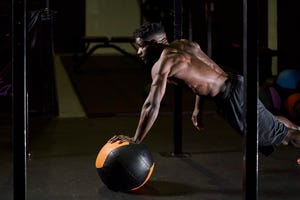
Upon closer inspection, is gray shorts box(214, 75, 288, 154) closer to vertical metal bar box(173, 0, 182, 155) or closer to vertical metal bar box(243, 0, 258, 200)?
vertical metal bar box(243, 0, 258, 200)

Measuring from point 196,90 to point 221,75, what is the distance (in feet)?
0.73

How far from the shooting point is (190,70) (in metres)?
4.59

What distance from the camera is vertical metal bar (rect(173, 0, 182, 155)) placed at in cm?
577

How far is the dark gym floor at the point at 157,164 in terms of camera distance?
4.68m

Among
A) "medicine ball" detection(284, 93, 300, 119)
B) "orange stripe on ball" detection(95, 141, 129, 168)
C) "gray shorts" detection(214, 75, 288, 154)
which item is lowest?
"medicine ball" detection(284, 93, 300, 119)

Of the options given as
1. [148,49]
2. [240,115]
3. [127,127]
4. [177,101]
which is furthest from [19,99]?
[127,127]

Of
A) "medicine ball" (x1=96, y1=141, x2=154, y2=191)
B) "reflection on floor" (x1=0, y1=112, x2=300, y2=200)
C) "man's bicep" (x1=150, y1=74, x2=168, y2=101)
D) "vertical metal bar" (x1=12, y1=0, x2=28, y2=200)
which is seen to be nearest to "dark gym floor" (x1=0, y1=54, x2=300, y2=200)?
"reflection on floor" (x1=0, y1=112, x2=300, y2=200)

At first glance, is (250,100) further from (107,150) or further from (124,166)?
(107,150)

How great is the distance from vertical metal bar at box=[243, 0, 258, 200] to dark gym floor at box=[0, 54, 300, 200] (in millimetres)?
943

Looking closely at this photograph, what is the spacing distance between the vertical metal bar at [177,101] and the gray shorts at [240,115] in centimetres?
121

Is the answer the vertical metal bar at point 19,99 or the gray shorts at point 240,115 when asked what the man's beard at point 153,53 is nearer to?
the gray shorts at point 240,115

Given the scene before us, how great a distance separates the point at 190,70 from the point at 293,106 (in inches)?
134

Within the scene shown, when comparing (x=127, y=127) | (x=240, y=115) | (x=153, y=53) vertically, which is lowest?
(x=127, y=127)

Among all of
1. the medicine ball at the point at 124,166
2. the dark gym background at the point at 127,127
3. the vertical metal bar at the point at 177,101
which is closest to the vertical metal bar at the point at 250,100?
the dark gym background at the point at 127,127
